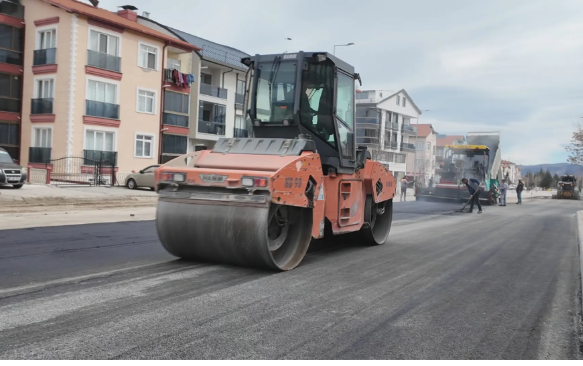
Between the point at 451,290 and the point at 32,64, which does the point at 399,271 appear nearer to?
the point at 451,290

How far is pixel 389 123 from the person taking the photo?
7588 cm

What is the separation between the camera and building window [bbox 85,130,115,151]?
29.6 m

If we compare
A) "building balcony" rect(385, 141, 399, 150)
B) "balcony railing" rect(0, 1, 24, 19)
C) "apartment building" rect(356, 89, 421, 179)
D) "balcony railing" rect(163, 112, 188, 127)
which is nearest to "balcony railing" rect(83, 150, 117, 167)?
"balcony railing" rect(163, 112, 188, 127)

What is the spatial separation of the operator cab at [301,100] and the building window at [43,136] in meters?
23.4

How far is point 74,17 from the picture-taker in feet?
92.8

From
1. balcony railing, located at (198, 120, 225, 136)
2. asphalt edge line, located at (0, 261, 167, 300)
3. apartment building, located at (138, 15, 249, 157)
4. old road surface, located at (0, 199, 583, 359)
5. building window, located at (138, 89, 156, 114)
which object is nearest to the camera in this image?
old road surface, located at (0, 199, 583, 359)

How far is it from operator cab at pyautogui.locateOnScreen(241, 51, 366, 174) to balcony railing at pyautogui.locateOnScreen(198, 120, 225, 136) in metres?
32.5

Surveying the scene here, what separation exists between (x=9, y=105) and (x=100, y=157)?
19.5 ft

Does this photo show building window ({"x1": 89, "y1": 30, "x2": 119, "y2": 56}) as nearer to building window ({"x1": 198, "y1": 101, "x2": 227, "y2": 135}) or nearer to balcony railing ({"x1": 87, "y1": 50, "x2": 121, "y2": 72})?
balcony railing ({"x1": 87, "y1": 50, "x2": 121, "y2": 72})

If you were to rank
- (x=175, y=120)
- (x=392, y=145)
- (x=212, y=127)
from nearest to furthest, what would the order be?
(x=175, y=120) → (x=212, y=127) → (x=392, y=145)

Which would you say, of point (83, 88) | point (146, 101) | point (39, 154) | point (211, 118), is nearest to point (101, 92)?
point (83, 88)

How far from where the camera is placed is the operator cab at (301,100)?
856 centimetres

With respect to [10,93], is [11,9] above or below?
above

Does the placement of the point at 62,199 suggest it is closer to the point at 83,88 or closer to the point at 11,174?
the point at 11,174
